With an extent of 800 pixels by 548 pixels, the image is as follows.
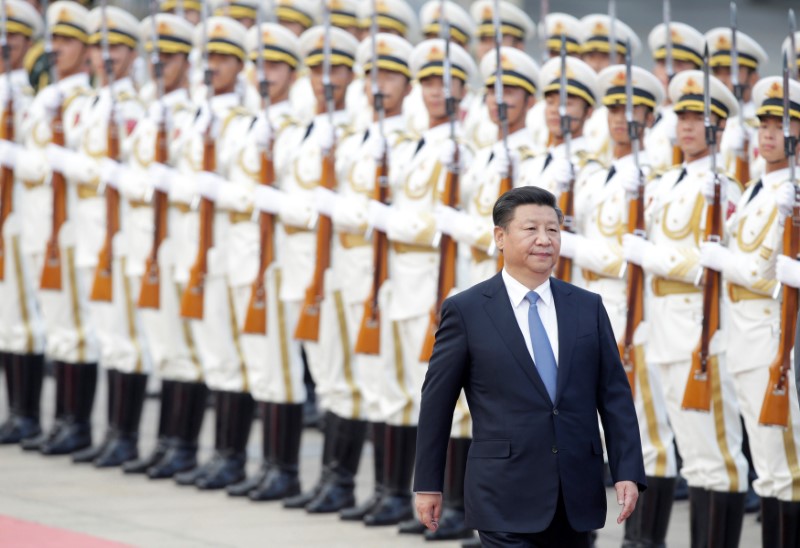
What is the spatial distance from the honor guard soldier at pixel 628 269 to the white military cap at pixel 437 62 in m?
0.92

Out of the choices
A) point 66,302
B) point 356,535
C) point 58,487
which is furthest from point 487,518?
point 66,302

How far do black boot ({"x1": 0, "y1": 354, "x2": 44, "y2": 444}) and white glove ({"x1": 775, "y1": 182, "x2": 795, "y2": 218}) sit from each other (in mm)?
5104

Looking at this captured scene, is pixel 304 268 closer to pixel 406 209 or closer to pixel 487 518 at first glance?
pixel 406 209

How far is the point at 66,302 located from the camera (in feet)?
32.7

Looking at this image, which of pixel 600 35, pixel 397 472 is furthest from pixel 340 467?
pixel 600 35

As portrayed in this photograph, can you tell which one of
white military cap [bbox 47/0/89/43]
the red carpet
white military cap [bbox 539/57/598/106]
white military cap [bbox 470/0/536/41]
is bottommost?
the red carpet

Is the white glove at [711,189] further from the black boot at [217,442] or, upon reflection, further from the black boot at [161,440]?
the black boot at [161,440]

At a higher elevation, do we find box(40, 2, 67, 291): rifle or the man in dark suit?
box(40, 2, 67, 291): rifle

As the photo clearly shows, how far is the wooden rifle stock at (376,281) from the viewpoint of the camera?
8.31 metres

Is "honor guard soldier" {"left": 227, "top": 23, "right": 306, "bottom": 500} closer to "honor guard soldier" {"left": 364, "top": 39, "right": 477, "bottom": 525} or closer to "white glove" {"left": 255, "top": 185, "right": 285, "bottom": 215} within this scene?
"white glove" {"left": 255, "top": 185, "right": 285, "bottom": 215}

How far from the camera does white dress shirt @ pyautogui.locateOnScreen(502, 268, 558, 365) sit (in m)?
5.27

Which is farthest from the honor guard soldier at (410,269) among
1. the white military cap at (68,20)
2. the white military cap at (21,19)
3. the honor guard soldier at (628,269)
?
the white military cap at (21,19)

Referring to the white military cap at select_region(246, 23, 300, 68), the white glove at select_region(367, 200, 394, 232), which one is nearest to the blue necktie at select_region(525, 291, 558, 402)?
the white glove at select_region(367, 200, 394, 232)

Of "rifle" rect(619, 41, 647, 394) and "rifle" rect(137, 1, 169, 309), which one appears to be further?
"rifle" rect(137, 1, 169, 309)
